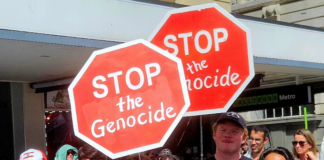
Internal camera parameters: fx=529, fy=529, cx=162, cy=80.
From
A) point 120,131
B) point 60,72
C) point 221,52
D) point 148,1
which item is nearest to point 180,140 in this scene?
point 60,72

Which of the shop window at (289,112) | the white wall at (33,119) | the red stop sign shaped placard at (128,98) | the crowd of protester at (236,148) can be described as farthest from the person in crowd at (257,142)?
the shop window at (289,112)

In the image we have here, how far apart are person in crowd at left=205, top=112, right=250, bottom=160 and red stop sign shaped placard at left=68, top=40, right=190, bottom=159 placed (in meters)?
0.44

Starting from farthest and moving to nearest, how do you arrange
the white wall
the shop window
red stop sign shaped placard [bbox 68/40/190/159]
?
the shop window, the white wall, red stop sign shaped placard [bbox 68/40/190/159]

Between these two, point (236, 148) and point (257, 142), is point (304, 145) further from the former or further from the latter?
point (236, 148)

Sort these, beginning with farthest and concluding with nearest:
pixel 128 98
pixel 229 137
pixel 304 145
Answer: pixel 304 145
pixel 229 137
pixel 128 98

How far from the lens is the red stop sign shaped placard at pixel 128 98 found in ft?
11.0

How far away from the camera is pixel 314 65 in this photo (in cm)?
1102

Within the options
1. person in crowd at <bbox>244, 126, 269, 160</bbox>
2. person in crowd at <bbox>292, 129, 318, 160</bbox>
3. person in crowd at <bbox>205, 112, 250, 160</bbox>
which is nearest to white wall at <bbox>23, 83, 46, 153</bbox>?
person in crowd at <bbox>244, 126, 269, 160</bbox>

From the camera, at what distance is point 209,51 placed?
4344mm

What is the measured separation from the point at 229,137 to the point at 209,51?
996 mm

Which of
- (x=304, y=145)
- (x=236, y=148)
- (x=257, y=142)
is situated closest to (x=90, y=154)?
(x=236, y=148)

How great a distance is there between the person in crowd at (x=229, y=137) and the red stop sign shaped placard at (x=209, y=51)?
0.51 meters

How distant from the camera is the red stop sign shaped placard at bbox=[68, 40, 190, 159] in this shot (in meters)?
3.34

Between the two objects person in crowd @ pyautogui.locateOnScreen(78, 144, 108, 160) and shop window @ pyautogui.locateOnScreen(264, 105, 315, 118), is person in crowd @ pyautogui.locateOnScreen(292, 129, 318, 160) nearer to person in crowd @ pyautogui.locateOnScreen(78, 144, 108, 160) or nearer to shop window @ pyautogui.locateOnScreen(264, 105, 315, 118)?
person in crowd @ pyautogui.locateOnScreen(78, 144, 108, 160)
